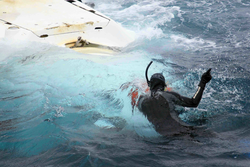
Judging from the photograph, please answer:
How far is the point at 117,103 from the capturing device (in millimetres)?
3375

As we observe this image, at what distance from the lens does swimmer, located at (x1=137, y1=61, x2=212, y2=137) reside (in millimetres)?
2535

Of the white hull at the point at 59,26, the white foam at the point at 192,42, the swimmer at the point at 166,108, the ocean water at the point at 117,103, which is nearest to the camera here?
the ocean water at the point at 117,103

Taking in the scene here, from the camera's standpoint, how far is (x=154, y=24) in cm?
695

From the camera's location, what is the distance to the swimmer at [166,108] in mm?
2535

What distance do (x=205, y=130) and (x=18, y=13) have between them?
4191mm

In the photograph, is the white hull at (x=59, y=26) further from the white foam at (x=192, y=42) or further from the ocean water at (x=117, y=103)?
the white foam at (x=192, y=42)

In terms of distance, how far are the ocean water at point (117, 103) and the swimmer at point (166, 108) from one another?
0.12 meters

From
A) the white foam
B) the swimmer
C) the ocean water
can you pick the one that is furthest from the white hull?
the swimmer

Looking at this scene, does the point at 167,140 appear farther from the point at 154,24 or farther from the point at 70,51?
the point at 154,24

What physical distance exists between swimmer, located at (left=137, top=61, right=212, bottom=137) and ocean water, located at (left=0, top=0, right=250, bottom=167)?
12cm

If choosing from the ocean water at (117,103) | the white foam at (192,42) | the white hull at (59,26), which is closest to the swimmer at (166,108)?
the ocean water at (117,103)

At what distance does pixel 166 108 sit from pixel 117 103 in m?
0.95

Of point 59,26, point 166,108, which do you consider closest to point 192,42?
point 59,26

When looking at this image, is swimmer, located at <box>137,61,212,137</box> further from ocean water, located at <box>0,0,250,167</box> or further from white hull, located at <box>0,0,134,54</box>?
white hull, located at <box>0,0,134,54</box>
